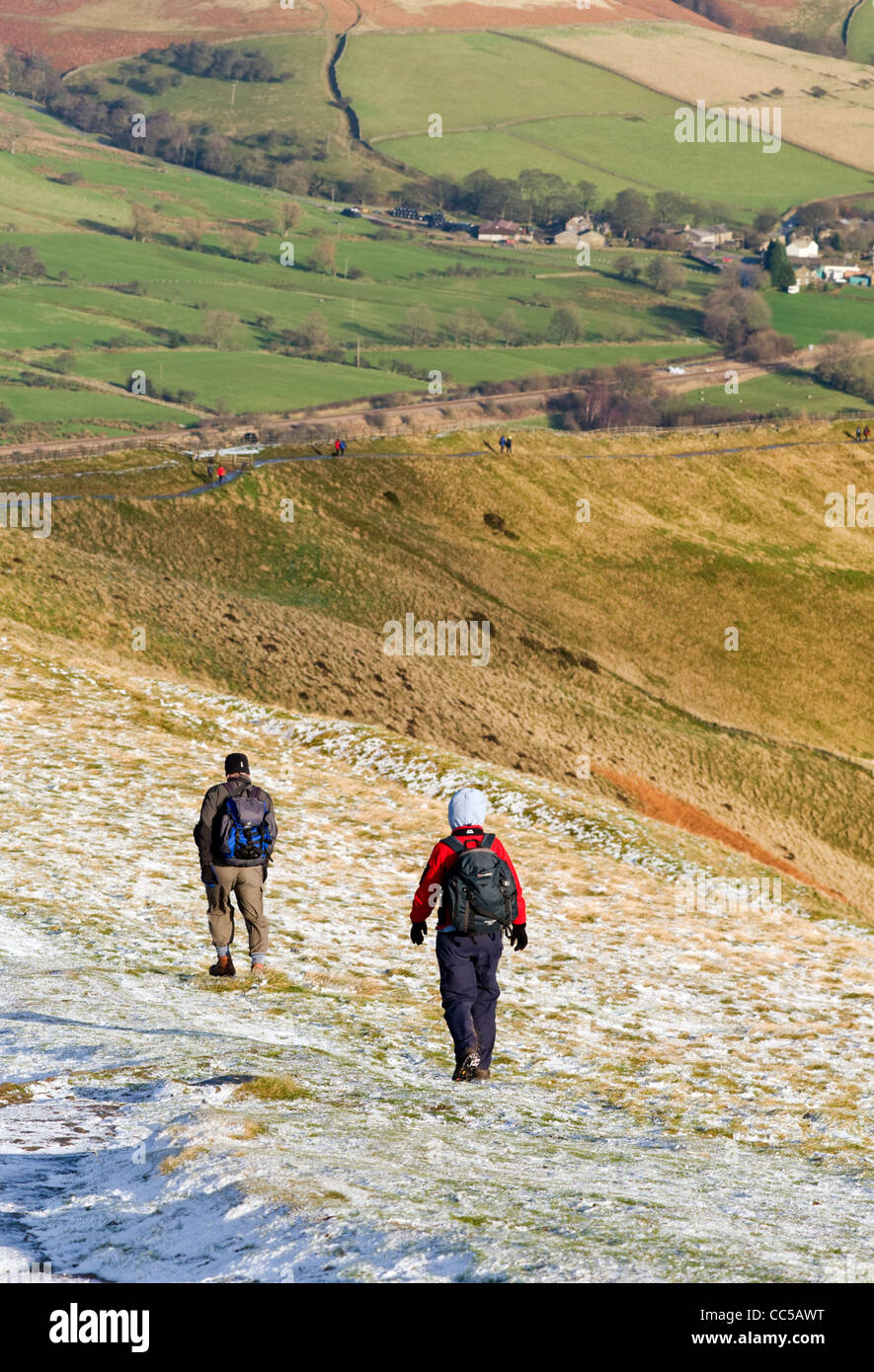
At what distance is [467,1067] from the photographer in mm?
14000

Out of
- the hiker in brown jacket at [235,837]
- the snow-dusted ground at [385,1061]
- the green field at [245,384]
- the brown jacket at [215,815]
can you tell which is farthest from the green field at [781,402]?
the brown jacket at [215,815]

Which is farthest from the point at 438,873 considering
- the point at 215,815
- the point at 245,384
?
the point at 245,384

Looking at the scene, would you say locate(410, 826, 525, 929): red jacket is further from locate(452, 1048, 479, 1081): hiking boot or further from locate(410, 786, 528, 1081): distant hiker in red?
locate(452, 1048, 479, 1081): hiking boot

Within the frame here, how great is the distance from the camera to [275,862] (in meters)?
25.7

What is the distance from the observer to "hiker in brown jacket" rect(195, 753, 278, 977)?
1611 cm

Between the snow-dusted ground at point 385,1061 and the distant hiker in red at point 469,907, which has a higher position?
the distant hiker in red at point 469,907

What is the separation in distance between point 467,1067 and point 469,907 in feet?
7.35

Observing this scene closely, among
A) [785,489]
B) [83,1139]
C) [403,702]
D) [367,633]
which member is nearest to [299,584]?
[367,633]

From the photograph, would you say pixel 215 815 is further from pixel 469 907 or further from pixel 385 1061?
pixel 469 907

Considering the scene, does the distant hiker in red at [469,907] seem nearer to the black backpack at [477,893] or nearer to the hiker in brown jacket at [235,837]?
the black backpack at [477,893]

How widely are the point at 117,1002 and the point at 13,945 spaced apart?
2.92 meters

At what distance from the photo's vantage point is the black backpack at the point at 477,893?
12805 millimetres

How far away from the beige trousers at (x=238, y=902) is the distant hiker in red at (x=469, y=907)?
4.15 m
